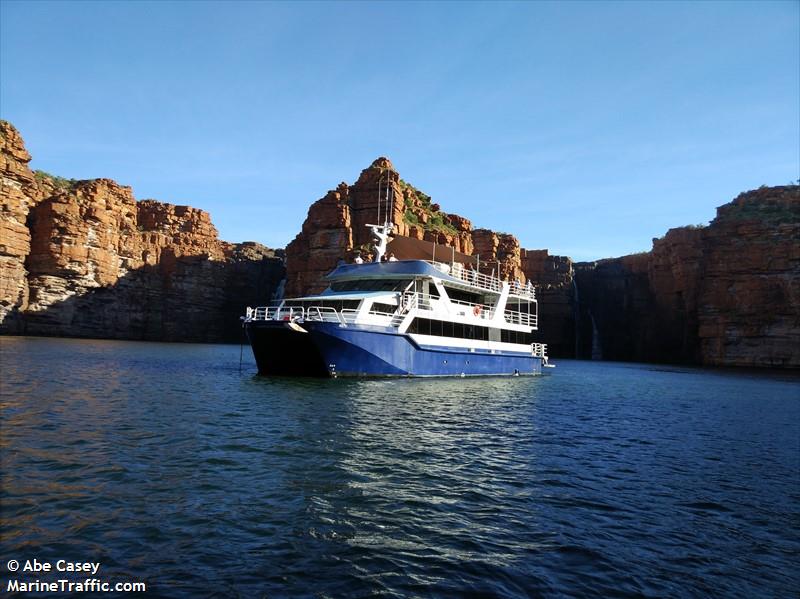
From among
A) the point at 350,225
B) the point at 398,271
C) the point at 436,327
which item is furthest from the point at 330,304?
the point at 350,225

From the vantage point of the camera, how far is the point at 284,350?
1006 inches

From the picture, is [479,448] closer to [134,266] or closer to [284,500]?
[284,500]

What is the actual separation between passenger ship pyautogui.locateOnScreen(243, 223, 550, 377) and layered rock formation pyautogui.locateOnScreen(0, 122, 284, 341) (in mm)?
60103

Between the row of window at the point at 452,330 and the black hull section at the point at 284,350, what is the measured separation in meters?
5.71

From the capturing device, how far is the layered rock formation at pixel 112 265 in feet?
231

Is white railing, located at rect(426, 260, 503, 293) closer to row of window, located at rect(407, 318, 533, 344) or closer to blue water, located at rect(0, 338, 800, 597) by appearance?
row of window, located at rect(407, 318, 533, 344)

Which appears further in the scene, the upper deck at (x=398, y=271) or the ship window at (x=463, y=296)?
the ship window at (x=463, y=296)

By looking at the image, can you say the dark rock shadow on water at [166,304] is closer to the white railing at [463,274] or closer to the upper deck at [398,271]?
the upper deck at [398,271]

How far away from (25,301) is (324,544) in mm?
80350

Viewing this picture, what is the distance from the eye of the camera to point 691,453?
14688mm

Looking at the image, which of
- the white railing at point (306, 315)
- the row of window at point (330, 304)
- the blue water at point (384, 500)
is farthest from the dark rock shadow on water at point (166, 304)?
the blue water at point (384, 500)

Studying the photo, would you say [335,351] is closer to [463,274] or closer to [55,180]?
[463,274]

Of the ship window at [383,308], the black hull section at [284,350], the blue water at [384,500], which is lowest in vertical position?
the blue water at [384,500]

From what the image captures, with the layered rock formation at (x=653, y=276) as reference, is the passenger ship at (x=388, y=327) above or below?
below
